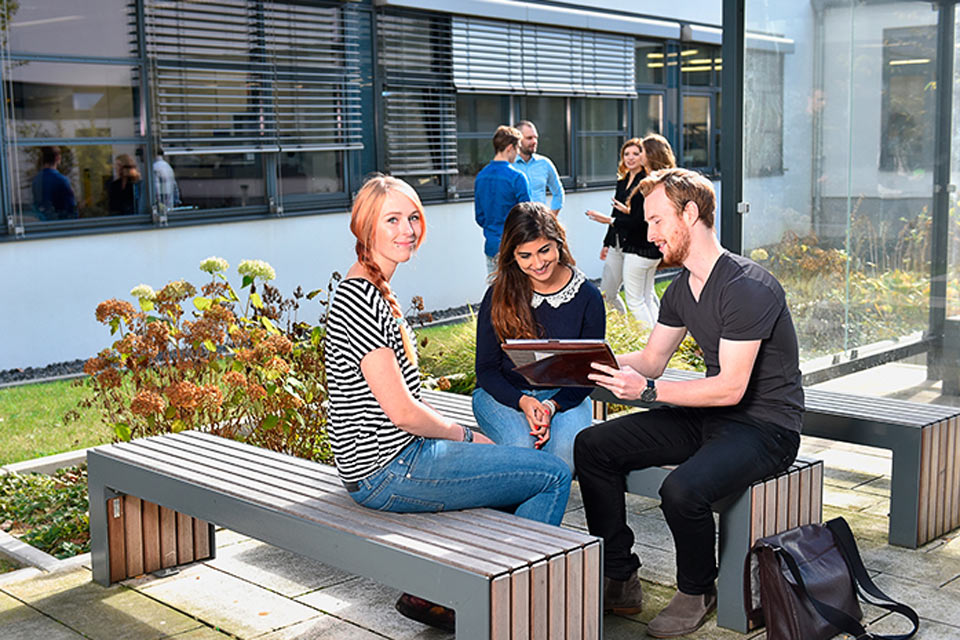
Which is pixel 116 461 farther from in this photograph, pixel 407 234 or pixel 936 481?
pixel 936 481

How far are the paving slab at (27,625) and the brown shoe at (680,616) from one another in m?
2.00

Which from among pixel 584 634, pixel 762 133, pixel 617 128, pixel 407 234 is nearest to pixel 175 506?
pixel 407 234

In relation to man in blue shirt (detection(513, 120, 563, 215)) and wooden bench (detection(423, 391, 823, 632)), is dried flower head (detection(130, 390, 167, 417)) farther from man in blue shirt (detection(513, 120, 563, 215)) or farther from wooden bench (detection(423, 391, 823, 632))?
man in blue shirt (detection(513, 120, 563, 215))

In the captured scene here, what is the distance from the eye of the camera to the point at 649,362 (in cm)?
436

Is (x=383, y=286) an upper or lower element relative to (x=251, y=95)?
lower

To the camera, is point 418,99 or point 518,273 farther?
point 418,99

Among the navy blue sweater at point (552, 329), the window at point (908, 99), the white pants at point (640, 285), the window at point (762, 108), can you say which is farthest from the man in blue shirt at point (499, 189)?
the navy blue sweater at point (552, 329)

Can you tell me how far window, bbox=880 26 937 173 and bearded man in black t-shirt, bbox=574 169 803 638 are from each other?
349 cm

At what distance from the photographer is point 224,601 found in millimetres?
4250

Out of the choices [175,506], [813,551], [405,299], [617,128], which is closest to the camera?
[813,551]

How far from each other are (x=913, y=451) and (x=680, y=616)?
4.86 ft

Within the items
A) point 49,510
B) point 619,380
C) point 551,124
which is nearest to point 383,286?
point 619,380

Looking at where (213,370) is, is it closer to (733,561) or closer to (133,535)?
(133,535)

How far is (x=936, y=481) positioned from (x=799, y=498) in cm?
102
